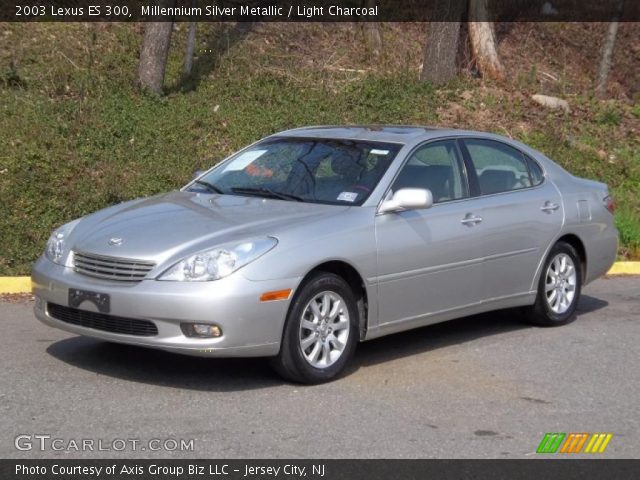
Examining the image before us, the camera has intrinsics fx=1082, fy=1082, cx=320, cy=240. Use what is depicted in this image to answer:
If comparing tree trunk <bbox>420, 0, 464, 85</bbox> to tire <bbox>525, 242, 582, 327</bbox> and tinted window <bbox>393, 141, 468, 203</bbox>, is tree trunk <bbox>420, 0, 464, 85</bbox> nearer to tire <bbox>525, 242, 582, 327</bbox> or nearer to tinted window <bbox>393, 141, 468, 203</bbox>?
tire <bbox>525, 242, 582, 327</bbox>

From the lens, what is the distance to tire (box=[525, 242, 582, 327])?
8.66 m

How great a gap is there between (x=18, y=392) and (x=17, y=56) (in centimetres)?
959

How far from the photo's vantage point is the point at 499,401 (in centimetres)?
664

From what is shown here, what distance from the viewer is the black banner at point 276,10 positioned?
16.5 meters

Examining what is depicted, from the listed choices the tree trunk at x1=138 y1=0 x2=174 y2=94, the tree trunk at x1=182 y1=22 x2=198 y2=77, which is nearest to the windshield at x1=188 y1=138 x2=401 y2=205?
the tree trunk at x1=138 y1=0 x2=174 y2=94

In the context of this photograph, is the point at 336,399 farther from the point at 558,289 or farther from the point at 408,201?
the point at 558,289

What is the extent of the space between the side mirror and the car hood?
1.10ft

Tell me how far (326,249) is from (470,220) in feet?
5.01

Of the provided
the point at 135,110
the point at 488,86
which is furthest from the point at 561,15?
the point at 135,110

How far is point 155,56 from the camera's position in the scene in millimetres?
14633
